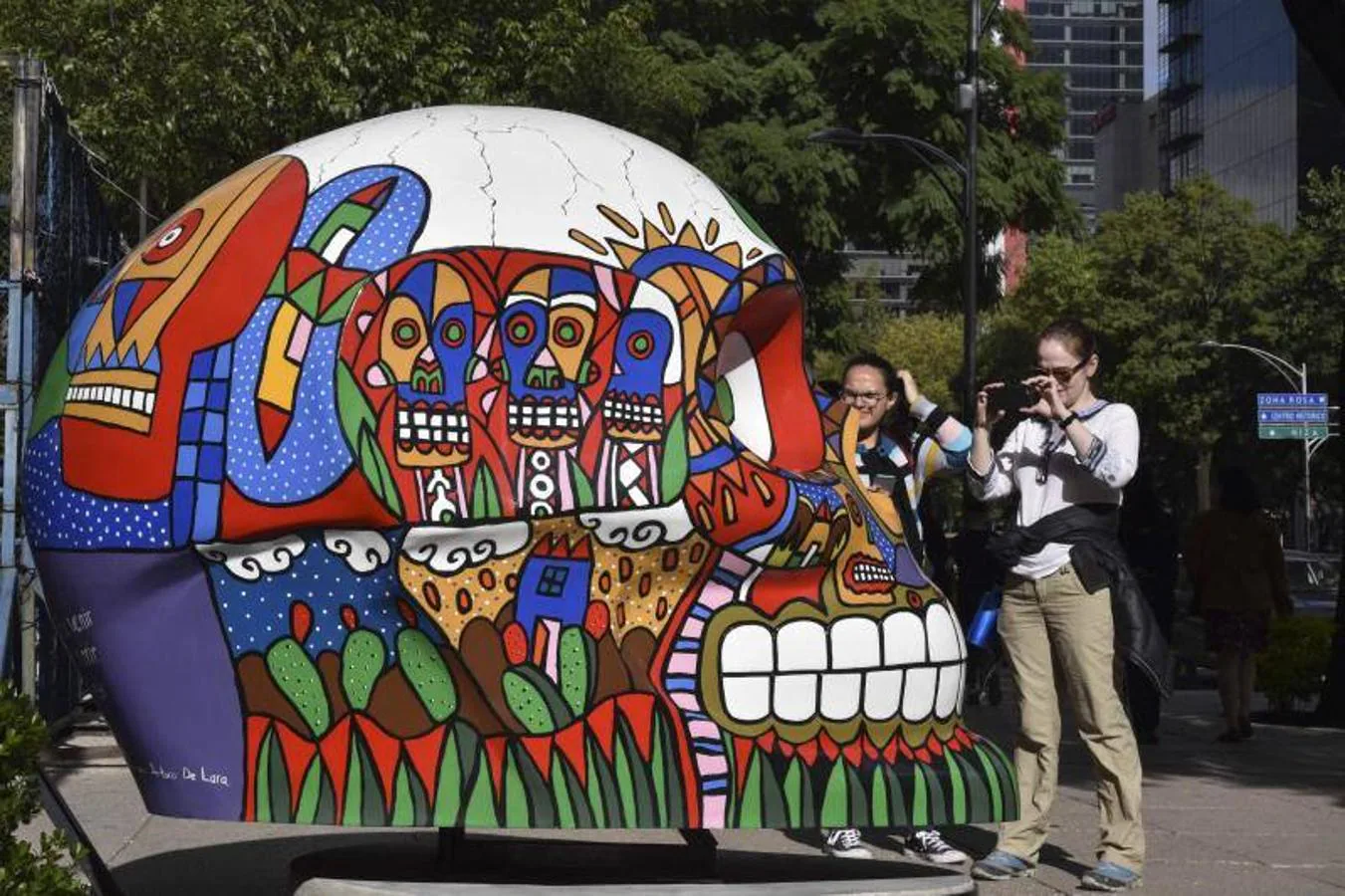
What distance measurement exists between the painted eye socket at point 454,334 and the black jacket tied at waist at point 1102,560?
122 inches

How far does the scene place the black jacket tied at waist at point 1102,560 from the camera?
7.40 metres

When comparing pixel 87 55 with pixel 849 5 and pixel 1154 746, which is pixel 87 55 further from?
pixel 849 5

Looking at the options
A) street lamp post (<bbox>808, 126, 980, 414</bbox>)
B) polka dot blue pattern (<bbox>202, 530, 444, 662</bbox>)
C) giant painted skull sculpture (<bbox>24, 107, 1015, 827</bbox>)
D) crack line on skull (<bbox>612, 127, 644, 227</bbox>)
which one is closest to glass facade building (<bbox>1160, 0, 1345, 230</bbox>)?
street lamp post (<bbox>808, 126, 980, 414</bbox>)

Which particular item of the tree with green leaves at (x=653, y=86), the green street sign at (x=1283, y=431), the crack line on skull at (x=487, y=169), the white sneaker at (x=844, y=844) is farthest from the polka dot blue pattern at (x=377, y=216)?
the green street sign at (x=1283, y=431)

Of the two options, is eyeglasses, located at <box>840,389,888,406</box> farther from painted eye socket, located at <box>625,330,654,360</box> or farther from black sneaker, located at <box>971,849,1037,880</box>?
painted eye socket, located at <box>625,330,654,360</box>

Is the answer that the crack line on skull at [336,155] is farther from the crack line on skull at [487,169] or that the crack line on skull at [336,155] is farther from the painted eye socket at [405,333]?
the painted eye socket at [405,333]

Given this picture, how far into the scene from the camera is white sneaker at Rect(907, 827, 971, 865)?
25.8ft

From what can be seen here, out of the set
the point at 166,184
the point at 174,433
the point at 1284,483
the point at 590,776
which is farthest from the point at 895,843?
the point at 1284,483

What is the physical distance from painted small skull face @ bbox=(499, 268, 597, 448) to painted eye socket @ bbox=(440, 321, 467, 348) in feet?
0.25

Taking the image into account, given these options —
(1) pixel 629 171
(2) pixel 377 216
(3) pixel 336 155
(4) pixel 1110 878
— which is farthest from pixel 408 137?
(4) pixel 1110 878

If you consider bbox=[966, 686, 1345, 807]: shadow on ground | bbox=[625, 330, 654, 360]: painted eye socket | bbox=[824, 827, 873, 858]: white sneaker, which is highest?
bbox=[625, 330, 654, 360]: painted eye socket

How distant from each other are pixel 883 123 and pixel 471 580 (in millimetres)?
25656

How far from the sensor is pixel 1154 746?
42.5ft

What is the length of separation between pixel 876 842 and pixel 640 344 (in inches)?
156
